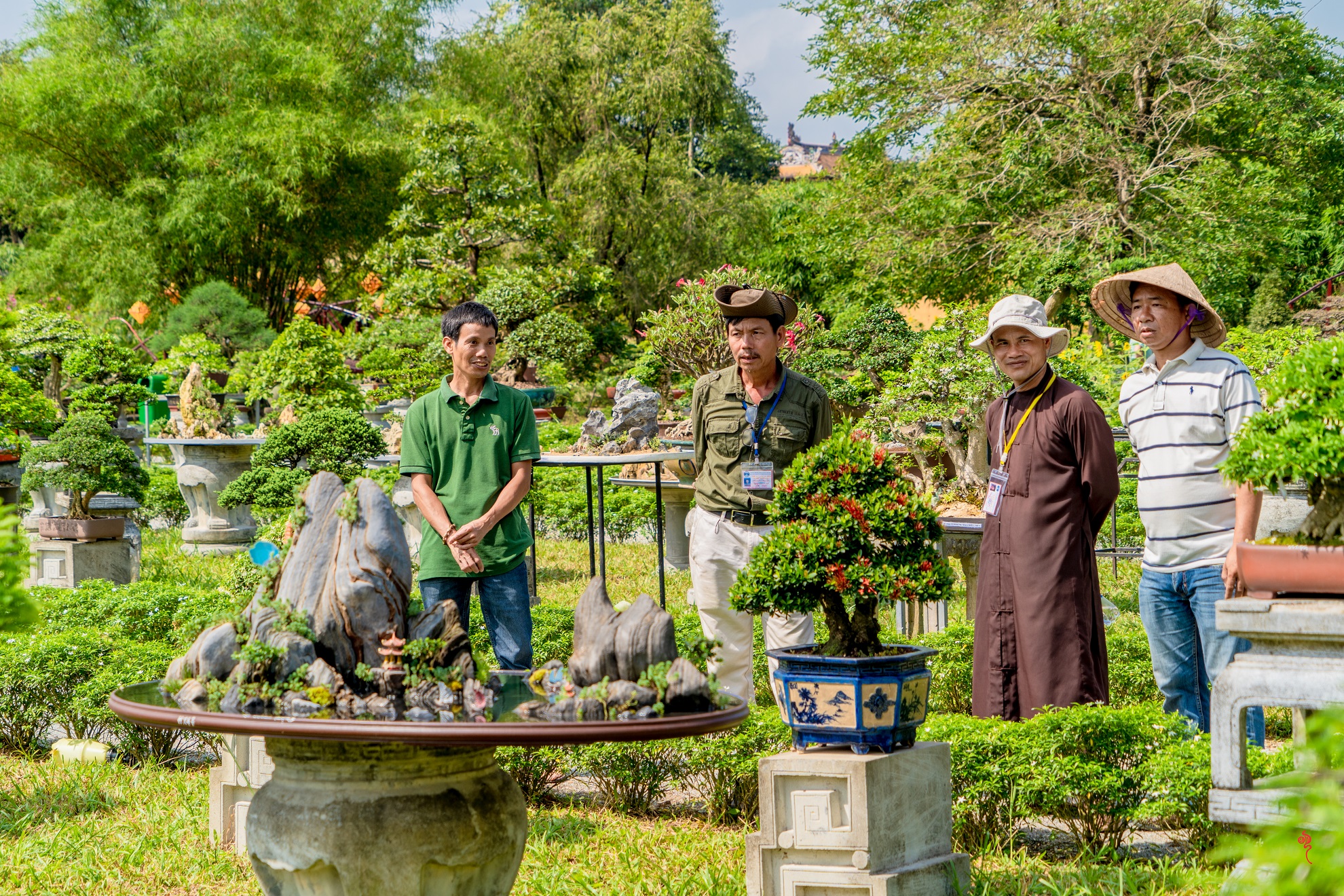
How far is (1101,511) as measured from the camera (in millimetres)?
3744

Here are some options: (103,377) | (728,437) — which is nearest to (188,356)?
(103,377)

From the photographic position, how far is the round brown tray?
2.26m

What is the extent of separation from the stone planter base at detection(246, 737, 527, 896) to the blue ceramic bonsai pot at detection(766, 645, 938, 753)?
80 centimetres

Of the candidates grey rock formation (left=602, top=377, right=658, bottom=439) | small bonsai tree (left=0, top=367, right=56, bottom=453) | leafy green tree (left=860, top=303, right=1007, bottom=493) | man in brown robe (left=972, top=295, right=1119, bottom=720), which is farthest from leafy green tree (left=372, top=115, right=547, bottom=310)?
man in brown robe (left=972, top=295, right=1119, bottom=720)

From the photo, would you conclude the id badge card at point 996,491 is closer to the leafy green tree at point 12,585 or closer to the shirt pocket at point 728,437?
the shirt pocket at point 728,437

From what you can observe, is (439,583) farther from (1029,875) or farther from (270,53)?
(270,53)

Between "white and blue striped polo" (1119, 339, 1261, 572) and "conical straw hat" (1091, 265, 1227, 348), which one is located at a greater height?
"conical straw hat" (1091, 265, 1227, 348)

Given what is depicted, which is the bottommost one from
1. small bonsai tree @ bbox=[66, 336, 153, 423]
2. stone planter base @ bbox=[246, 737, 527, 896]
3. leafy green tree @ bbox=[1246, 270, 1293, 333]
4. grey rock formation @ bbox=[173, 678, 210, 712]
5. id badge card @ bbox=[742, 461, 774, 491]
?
stone planter base @ bbox=[246, 737, 527, 896]

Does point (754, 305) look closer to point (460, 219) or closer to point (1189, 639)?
point (1189, 639)

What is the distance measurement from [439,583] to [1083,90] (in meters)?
13.7

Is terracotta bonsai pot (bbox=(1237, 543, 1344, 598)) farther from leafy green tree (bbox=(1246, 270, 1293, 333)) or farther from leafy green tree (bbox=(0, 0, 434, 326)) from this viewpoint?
leafy green tree (bbox=(1246, 270, 1293, 333))

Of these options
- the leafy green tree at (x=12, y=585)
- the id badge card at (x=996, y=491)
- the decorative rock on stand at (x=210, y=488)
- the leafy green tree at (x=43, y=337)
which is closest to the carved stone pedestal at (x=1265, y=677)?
the id badge card at (x=996, y=491)

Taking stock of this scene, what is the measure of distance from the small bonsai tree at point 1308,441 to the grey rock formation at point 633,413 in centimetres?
640

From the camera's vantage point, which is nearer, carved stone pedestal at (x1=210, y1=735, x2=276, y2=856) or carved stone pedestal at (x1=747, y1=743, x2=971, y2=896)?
carved stone pedestal at (x1=747, y1=743, x2=971, y2=896)
